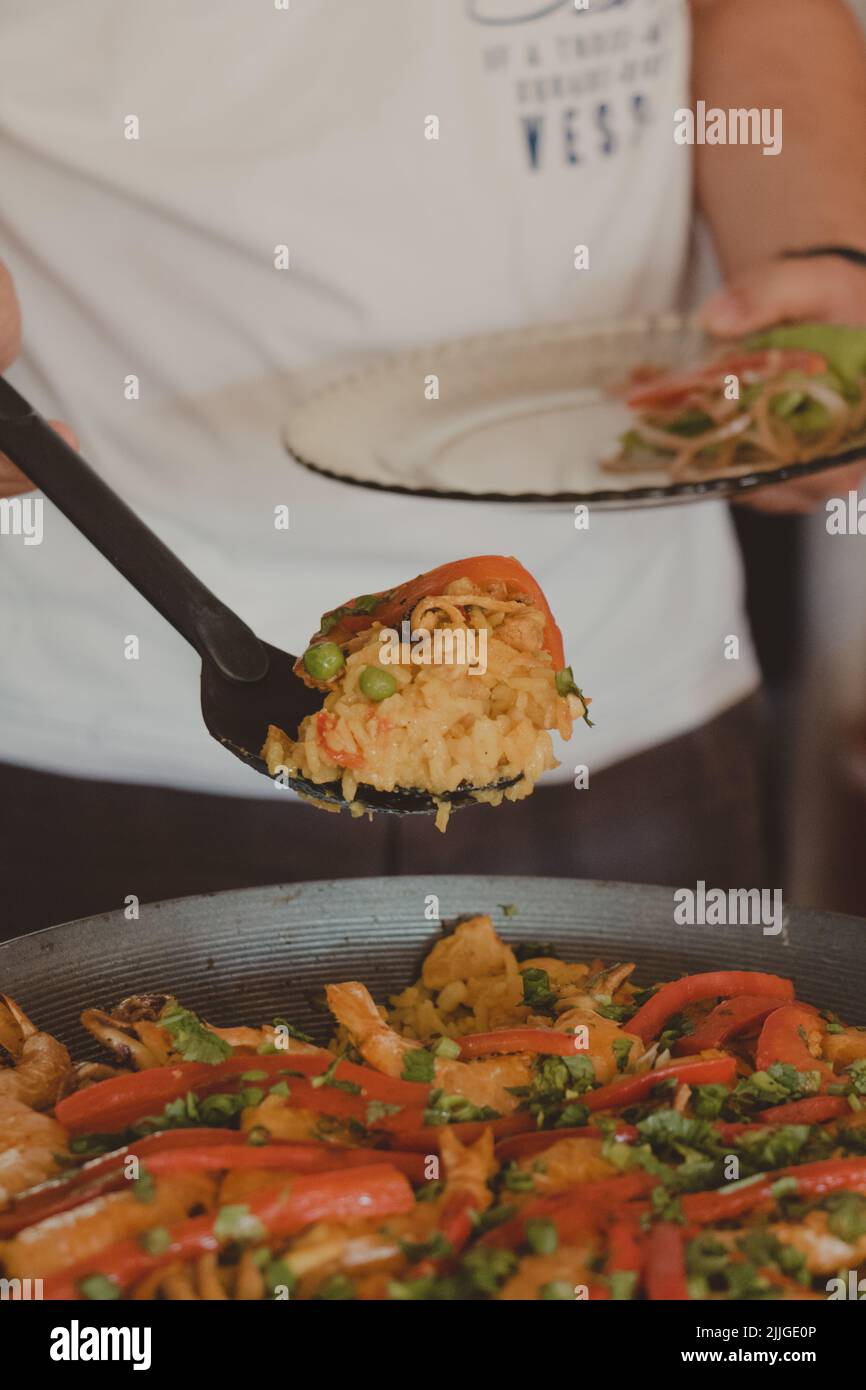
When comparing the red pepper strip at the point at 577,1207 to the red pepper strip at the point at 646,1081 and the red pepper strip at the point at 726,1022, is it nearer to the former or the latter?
the red pepper strip at the point at 646,1081

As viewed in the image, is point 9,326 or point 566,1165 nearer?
point 566,1165

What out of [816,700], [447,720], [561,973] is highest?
[816,700]

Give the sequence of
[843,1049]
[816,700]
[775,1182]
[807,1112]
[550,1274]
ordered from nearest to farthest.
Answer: [550,1274] → [775,1182] → [807,1112] → [843,1049] → [816,700]

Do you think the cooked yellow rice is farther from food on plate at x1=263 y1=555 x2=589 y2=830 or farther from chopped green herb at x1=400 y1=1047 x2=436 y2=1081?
chopped green herb at x1=400 y1=1047 x2=436 y2=1081

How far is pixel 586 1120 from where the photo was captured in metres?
1.04

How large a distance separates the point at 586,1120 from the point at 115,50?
143 cm

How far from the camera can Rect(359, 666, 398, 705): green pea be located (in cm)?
110

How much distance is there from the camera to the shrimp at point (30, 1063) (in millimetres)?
1108

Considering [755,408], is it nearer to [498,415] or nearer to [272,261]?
[498,415]

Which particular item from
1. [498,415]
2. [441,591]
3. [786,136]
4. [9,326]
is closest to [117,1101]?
[441,591]

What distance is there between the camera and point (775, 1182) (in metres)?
0.94

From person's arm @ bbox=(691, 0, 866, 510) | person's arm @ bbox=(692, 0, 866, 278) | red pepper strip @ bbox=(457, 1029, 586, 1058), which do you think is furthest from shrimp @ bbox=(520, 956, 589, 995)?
person's arm @ bbox=(692, 0, 866, 278)

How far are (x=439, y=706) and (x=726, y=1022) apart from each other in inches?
15.5
